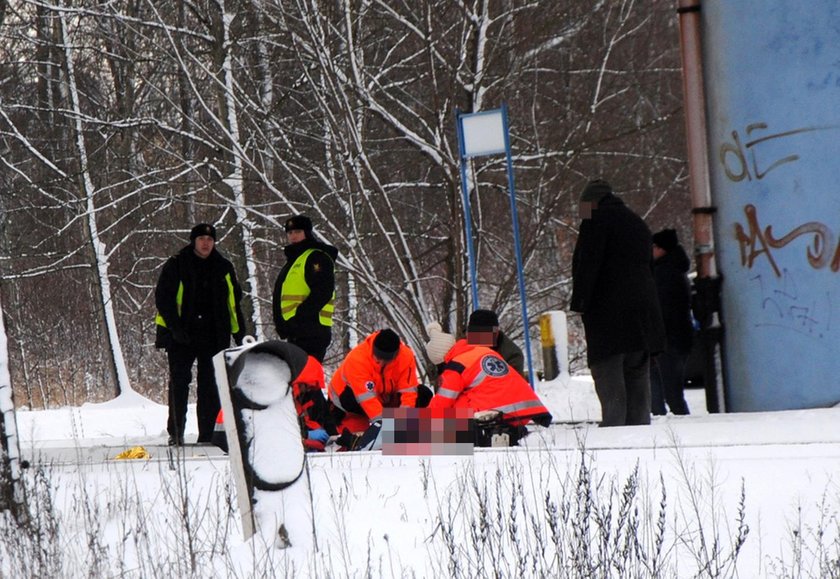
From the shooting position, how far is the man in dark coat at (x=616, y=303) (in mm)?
8031

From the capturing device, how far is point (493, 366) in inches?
287

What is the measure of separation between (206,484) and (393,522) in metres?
1.40

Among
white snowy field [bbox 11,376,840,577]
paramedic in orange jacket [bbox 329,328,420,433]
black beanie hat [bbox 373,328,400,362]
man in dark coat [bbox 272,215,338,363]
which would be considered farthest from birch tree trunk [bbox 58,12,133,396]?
white snowy field [bbox 11,376,840,577]

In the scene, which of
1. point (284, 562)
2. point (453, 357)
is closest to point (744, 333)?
point (453, 357)

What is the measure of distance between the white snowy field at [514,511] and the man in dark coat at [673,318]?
256 centimetres

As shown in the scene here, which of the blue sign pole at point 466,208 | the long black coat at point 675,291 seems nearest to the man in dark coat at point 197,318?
the blue sign pole at point 466,208

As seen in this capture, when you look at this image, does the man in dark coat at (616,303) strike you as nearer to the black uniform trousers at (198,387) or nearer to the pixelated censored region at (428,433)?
Result: the pixelated censored region at (428,433)

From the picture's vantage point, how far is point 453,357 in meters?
7.33

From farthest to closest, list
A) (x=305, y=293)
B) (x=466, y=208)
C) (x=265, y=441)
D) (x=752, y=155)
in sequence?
(x=466, y=208), (x=305, y=293), (x=752, y=155), (x=265, y=441)

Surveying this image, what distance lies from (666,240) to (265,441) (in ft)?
20.6

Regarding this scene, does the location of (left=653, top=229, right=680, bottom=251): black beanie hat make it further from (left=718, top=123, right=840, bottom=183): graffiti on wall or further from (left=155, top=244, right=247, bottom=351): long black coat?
(left=155, top=244, right=247, bottom=351): long black coat

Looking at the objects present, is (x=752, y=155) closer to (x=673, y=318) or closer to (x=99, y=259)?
(x=673, y=318)

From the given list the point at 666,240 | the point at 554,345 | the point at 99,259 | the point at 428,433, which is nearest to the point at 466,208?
the point at 666,240

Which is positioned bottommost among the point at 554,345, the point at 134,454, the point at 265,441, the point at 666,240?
the point at 134,454
